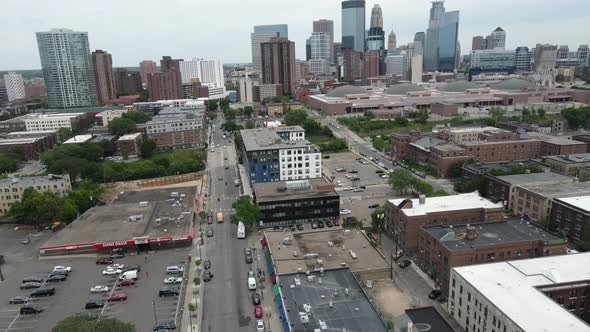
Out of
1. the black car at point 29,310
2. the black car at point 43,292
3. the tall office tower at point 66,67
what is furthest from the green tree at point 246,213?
the tall office tower at point 66,67

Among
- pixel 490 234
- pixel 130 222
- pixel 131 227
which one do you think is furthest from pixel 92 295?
pixel 490 234

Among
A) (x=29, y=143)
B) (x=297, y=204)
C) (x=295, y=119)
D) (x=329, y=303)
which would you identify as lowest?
(x=329, y=303)

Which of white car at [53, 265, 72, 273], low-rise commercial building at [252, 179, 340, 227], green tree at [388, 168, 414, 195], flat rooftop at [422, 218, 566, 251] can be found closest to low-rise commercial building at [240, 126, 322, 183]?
low-rise commercial building at [252, 179, 340, 227]

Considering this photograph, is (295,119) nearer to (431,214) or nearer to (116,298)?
(431,214)

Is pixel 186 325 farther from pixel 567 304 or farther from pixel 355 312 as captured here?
pixel 567 304

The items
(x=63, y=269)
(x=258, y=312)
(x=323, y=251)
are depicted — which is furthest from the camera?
Answer: (x=63, y=269)

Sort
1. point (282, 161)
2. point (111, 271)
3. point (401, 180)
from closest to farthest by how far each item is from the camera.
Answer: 1. point (111, 271)
2. point (401, 180)
3. point (282, 161)
